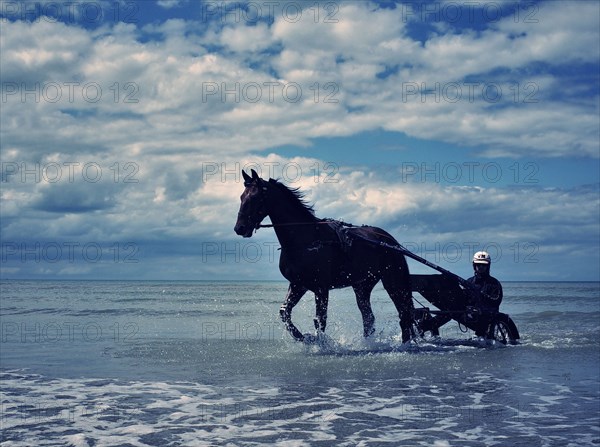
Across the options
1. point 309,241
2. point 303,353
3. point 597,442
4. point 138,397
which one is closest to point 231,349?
point 303,353

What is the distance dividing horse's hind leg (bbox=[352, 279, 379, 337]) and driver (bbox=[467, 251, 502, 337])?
226 cm

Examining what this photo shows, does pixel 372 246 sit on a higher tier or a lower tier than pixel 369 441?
higher

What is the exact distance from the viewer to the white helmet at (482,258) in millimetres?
12992

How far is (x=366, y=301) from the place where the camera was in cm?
1239

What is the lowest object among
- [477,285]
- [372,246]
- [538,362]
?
[538,362]

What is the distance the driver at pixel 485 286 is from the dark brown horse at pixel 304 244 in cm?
249

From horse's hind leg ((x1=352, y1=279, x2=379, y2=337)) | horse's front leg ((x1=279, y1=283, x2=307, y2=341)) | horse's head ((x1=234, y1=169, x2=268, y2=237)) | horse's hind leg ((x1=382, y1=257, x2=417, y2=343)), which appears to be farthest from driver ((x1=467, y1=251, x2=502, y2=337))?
horse's head ((x1=234, y1=169, x2=268, y2=237))

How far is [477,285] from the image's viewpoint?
13016 mm

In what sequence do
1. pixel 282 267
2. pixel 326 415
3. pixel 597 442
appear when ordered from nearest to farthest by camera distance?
pixel 597 442, pixel 326 415, pixel 282 267

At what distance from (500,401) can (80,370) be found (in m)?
6.34

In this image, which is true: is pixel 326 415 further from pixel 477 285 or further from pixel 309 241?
pixel 477 285

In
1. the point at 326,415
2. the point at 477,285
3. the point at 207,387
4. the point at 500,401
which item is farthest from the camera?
the point at 477,285

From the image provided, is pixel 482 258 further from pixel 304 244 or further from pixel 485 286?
pixel 304 244

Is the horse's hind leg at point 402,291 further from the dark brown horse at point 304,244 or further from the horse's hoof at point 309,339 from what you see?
the horse's hoof at point 309,339
